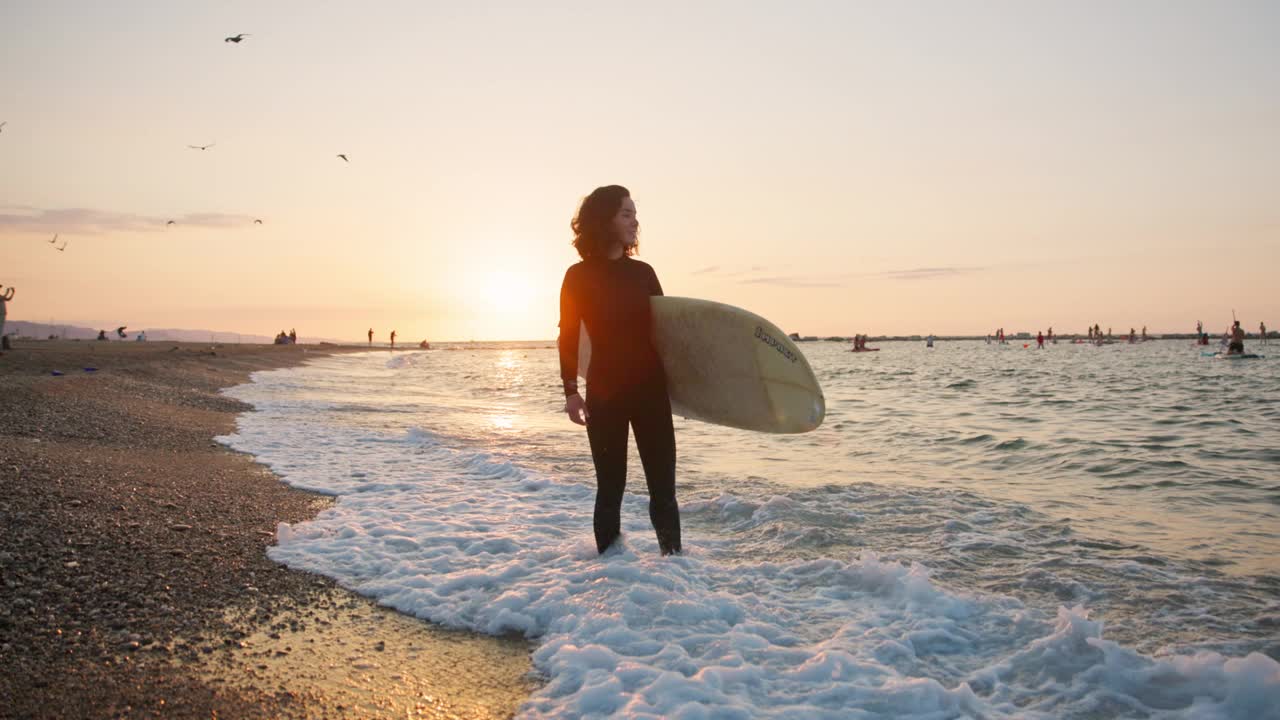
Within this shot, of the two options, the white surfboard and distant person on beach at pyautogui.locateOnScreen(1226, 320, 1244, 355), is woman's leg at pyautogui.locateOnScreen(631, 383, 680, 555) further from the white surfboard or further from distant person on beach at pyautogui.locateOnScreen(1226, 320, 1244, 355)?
distant person on beach at pyautogui.locateOnScreen(1226, 320, 1244, 355)

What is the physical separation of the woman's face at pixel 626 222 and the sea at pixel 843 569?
171 centimetres

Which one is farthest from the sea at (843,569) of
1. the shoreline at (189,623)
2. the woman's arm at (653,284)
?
the woman's arm at (653,284)

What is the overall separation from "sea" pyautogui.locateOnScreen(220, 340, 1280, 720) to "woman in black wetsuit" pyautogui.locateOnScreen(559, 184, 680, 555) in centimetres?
60

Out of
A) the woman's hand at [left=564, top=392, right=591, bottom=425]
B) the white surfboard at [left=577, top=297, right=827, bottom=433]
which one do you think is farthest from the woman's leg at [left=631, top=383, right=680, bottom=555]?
the white surfboard at [left=577, top=297, right=827, bottom=433]

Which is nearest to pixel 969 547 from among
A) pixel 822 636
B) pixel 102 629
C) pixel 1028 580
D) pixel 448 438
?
pixel 1028 580

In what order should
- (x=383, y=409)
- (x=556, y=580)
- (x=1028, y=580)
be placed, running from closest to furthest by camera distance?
(x=556, y=580) → (x=1028, y=580) → (x=383, y=409)

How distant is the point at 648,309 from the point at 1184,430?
1131cm

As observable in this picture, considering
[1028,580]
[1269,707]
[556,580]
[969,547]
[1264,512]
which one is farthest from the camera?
[1264,512]

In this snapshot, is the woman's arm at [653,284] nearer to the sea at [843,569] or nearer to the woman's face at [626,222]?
the woman's face at [626,222]

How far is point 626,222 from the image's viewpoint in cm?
371

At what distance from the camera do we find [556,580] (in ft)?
12.1

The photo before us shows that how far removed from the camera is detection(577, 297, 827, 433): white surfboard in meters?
4.44

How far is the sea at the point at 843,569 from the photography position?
267cm

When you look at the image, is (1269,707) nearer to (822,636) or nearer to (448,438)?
(822,636)
